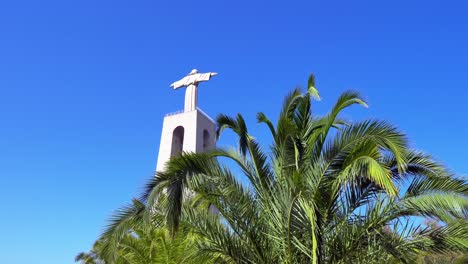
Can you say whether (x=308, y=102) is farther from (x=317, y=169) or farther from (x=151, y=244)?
(x=151, y=244)

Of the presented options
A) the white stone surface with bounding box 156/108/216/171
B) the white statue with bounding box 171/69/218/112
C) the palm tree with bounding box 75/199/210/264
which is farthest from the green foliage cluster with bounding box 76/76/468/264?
the white statue with bounding box 171/69/218/112

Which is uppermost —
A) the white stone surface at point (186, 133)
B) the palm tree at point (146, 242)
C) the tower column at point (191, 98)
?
the tower column at point (191, 98)

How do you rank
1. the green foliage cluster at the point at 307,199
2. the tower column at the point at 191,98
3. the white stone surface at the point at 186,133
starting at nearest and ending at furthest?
the green foliage cluster at the point at 307,199
the white stone surface at the point at 186,133
the tower column at the point at 191,98

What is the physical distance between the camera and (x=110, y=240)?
25.6 ft

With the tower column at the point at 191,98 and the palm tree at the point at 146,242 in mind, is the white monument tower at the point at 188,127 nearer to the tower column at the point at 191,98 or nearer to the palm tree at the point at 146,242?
the tower column at the point at 191,98

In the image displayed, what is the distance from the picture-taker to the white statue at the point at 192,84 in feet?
116

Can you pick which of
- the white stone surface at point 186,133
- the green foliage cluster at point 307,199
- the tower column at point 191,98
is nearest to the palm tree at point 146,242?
the green foliage cluster at point 307,199

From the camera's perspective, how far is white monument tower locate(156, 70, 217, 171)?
3394cm

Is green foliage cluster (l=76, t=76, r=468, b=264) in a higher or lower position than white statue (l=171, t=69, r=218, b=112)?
lower

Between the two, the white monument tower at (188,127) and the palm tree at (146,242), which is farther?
the white monument tower at (188,127)

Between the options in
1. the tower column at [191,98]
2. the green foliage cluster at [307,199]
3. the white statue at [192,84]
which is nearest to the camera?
the green foliage cluster at [307,199]

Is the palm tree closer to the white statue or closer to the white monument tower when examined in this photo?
the white monument tower

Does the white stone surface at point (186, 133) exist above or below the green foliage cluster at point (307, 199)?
above

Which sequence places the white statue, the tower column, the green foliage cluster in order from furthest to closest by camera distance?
the tower column
the white statue
the green foliage cluster
